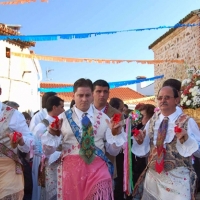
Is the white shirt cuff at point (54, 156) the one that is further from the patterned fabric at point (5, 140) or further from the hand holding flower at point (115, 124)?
the hand holding flower at point (115, 124)

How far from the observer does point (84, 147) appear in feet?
12.0

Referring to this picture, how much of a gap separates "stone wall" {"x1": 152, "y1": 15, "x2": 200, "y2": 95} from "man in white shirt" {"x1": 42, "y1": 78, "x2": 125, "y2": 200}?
389 inches

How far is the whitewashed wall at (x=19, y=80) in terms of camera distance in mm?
20062

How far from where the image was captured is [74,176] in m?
3.66

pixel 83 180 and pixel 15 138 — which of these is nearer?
pixel 15 138

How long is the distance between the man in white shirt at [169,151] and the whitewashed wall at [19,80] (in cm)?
1631

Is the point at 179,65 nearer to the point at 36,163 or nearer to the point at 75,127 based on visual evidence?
the point at 36,163

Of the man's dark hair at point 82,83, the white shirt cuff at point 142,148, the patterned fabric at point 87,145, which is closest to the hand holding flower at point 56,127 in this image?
the patterned fabric at point 87,145

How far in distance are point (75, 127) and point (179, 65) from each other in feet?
40.9

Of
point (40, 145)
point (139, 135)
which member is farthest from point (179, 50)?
point (139, 135)

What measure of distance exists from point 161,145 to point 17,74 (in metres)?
18.8

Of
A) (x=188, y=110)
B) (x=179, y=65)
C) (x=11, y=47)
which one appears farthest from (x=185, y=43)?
(x=11, y=47)

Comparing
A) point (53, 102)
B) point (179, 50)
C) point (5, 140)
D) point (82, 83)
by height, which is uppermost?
point (179, 50)

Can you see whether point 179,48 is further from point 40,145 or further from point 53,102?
point 40,145
